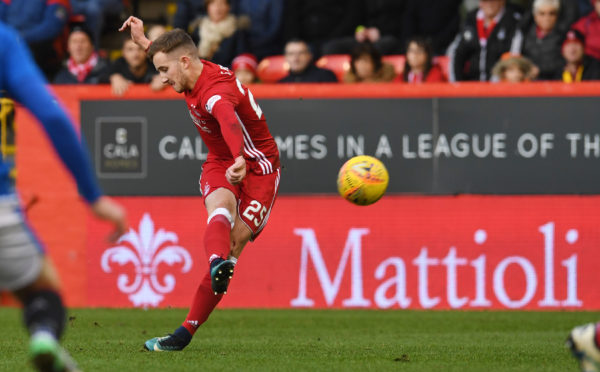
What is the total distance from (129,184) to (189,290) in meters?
1.34

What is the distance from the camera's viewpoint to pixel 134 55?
1327 centimetres

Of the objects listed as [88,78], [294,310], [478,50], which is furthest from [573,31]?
[88,78]

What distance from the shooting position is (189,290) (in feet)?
41.1

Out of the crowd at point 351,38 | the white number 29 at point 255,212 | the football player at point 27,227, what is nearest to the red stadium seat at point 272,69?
the crowd at point 351,38

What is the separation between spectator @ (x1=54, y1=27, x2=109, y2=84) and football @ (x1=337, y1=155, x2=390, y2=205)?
5.49 metres

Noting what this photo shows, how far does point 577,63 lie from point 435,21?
2.53 meters

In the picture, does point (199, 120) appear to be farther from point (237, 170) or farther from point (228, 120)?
point (237, 170)

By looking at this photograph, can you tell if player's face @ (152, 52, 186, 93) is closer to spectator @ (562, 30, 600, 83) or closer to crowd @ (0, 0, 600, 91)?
crowd @ (0, 0, 600, 91)

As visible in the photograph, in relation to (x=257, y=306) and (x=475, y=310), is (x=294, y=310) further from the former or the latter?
(x=475, y=310)

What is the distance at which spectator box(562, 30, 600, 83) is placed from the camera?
12781 millimetres

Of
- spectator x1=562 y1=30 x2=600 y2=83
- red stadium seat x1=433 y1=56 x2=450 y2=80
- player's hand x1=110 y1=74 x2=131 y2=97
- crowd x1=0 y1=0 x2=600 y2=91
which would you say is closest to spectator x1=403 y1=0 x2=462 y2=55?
crowd x1=0 y1=0 x2=600 y2=91

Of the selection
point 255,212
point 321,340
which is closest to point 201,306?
point 255,212

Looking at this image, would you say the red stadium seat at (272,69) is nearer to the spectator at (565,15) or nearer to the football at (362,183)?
the spectator at (565,15)

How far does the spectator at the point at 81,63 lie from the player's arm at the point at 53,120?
9.40 meters
